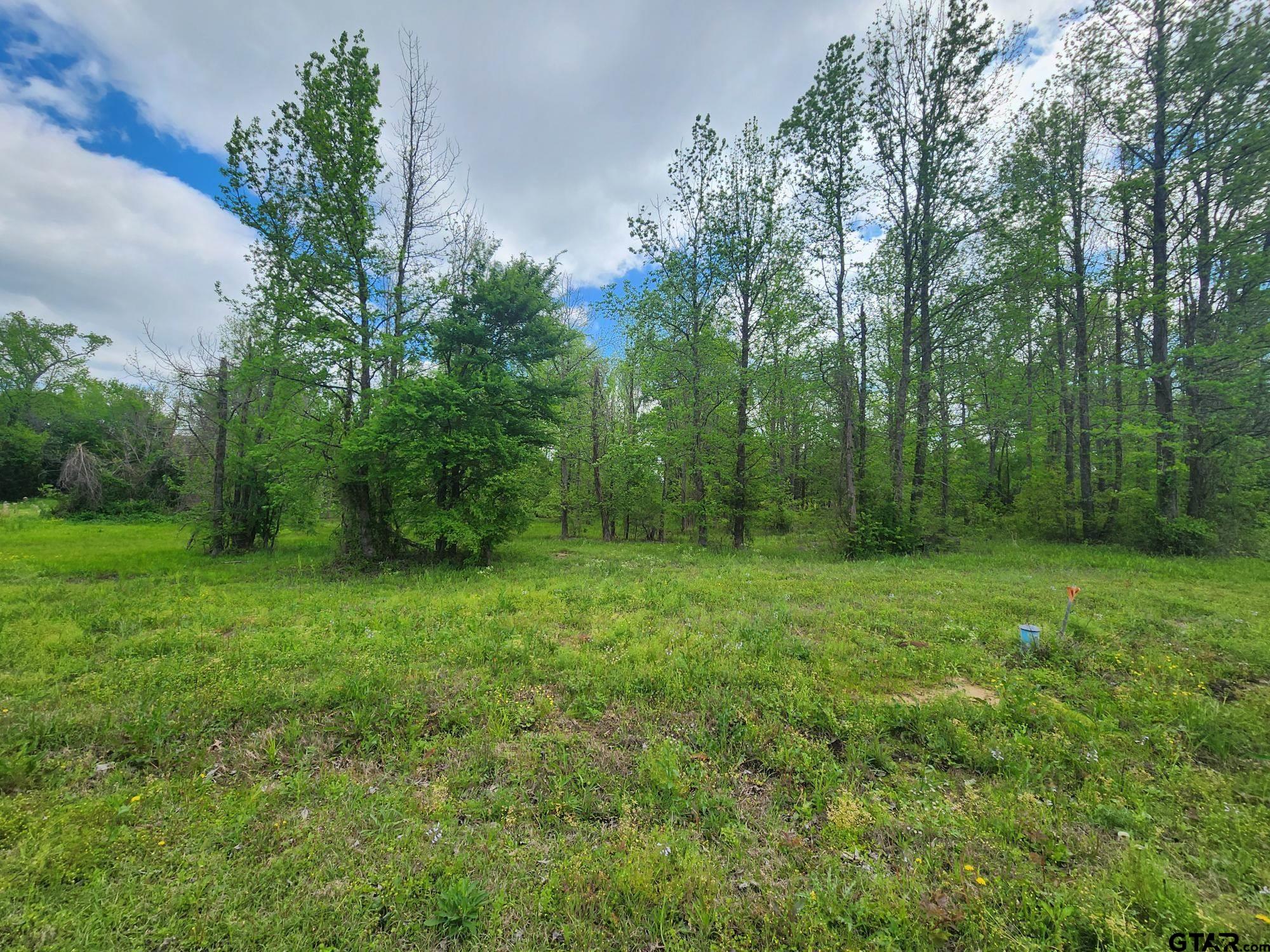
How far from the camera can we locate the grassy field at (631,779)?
7.52ft

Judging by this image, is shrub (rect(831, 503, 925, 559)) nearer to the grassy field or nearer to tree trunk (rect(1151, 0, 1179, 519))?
tree trunk (rect(1151, 0, 1179, 519))

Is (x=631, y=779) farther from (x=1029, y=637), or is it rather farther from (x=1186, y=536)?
(x=1186, y=536)

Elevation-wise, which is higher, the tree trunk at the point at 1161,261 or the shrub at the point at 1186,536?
the tree trunk at the point at 1161,261

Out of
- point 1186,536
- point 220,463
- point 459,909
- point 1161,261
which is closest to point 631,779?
point 459,909

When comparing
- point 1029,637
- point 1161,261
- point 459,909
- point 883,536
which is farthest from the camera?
point 883,536

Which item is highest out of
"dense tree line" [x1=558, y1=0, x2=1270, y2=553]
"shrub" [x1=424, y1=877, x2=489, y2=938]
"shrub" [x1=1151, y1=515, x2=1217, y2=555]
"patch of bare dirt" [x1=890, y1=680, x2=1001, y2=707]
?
"dense tree line" [x1=558, y1=0, x2=1270, y2=553]

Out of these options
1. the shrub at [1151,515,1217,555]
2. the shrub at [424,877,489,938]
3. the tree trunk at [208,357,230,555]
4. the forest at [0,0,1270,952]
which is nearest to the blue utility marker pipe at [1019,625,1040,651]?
the forest at [0,0,1270,952]

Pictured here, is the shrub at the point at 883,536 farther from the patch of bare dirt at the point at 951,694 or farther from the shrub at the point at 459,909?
the shrub at the point at 459,909

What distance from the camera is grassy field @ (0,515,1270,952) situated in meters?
2.29

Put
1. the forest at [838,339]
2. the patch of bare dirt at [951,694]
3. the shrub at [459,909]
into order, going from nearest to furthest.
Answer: the shrub at [459,909]
the patch of bare dirt at [951,694]
the forest at [838,339]

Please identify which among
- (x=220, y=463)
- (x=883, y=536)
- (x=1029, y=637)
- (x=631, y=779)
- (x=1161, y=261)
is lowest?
(x=631, y=779)

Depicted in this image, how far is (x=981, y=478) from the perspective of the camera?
77.4 feet

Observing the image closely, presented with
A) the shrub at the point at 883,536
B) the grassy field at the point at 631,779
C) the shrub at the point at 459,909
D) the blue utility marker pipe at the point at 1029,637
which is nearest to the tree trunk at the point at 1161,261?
the shrub at the point at 883,536

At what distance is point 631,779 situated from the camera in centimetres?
338
